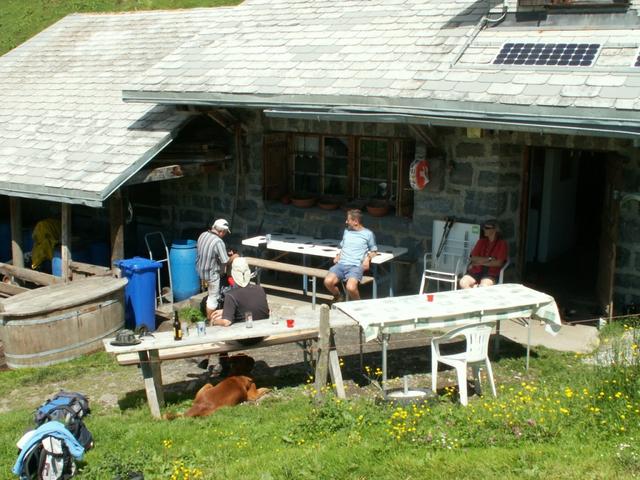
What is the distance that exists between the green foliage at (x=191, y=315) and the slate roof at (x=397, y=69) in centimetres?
298

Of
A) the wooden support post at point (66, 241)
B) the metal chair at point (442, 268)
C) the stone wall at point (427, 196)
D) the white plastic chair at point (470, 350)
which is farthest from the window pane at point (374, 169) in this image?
the white plastic chair at point (470, 350)

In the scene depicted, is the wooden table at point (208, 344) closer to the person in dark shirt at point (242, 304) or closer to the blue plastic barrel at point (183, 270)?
the person in dark shirt at point (242, 304)

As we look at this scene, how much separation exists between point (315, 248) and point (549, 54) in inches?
161

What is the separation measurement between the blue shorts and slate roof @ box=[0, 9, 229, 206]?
Result: 10.4 feet

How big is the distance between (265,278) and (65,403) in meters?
5.74

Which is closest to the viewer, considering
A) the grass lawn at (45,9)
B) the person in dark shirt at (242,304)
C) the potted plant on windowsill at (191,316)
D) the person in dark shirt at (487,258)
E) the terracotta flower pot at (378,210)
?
the person in dark shirt at (242,304)

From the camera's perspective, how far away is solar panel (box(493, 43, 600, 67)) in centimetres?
999

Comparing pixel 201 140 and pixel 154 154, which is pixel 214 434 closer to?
pixel 154 154

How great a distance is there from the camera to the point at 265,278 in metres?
13.0

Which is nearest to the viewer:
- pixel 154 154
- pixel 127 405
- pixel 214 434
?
pixel 214 434

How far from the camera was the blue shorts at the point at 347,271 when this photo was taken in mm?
10633

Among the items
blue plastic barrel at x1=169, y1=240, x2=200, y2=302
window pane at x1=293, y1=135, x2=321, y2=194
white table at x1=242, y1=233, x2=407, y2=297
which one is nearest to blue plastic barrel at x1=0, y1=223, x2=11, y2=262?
blue plastic barrel at x1=169, y1=240, x2=200, y2=302

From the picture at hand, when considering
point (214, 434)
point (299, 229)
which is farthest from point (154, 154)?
point (214, 434)

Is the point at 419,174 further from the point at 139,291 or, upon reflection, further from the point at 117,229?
the point at 117,229
